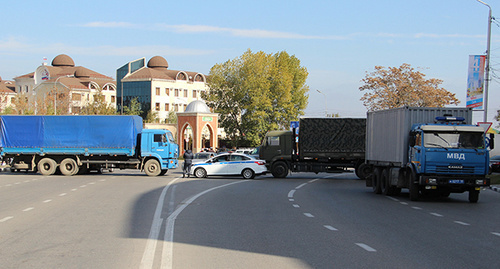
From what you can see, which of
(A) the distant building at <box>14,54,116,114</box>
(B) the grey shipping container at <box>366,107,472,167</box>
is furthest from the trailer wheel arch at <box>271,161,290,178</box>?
(A) the distant building at <box>14,54,116,114</box>

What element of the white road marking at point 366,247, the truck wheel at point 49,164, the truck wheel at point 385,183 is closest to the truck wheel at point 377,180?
the truck wheel at point 385,183

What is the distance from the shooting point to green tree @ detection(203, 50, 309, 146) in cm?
6831

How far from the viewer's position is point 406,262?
322 inches

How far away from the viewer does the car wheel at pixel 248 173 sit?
32.8 m

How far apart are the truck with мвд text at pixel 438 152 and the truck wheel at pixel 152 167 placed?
1691 cm

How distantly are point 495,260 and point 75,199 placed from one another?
13.8 metres

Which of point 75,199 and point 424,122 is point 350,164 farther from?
point 75,199

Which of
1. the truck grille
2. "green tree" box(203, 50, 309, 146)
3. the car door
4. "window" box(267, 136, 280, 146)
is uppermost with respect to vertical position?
"green tree" box(203, 50, 309, 146)

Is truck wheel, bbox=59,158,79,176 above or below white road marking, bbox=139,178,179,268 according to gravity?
below

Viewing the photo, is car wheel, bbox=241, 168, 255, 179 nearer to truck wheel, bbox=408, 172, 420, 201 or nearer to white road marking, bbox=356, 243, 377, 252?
truck wheel, bbox=408, 172, 420, 201

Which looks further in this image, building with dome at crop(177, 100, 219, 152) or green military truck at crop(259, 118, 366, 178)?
building with dome at crop(177, 100, 219, 152)

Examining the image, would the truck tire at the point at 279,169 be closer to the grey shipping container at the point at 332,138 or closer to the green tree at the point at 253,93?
the grey shipping container at the point at 332,138

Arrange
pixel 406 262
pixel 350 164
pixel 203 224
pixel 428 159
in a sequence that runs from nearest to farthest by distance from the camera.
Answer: pixel 406 262
pixel 203 224
pixel 428 159
pixel 350 164

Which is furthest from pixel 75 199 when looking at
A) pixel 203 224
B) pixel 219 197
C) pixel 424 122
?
pixel 424 122
